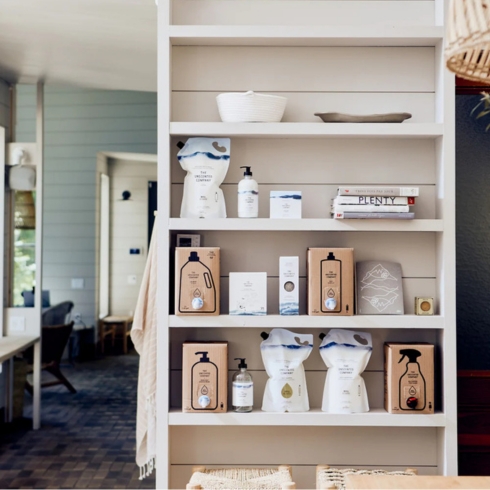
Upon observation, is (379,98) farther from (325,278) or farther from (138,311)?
(138,311)

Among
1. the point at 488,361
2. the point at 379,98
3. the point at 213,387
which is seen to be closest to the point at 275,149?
the point at 379,98

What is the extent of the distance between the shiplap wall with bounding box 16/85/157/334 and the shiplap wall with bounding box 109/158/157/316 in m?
0.67

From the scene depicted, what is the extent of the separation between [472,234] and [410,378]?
84 centimetres

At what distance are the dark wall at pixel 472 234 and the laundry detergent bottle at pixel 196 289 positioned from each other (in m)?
1.21

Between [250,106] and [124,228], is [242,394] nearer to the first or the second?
[250,106]

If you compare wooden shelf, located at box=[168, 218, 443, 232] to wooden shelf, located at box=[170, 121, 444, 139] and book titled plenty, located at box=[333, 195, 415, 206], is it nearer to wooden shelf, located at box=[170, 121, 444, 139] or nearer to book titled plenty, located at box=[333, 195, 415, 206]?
book titled plenty, located at box=[333, 195, 415, 206]

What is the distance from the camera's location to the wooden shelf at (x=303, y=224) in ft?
7.61

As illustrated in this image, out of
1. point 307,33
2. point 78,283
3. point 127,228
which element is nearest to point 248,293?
point 307,33

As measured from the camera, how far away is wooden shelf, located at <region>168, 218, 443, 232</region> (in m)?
2.32

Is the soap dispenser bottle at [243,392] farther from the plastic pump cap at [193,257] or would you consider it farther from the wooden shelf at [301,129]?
the wooden shelf at [301,129]

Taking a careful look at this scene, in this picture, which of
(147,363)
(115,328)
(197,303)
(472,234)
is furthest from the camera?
(115,328)

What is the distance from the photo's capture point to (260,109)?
7.64 ft

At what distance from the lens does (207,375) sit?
2.32m

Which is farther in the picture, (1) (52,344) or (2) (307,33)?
(1) (52,344)
